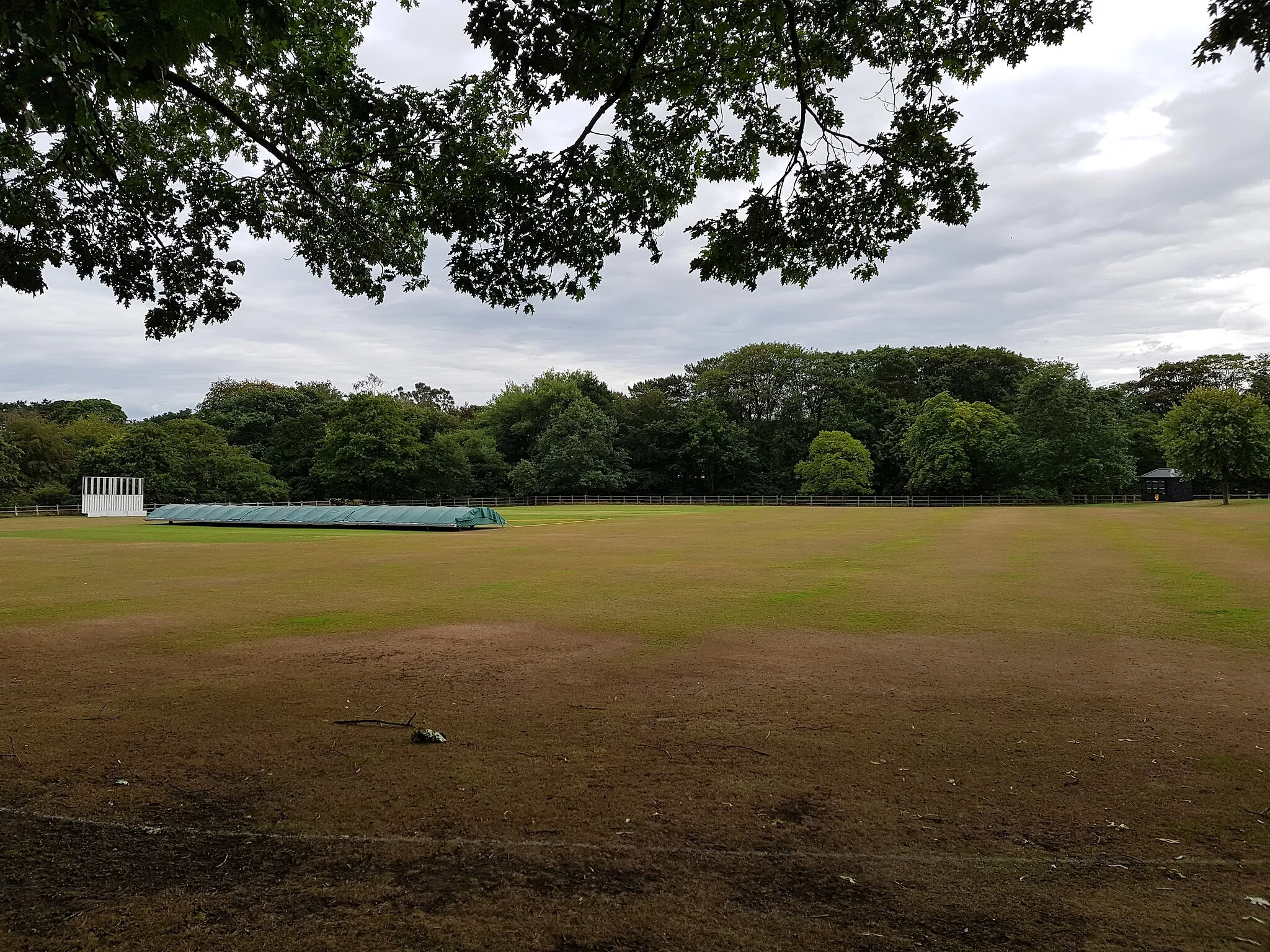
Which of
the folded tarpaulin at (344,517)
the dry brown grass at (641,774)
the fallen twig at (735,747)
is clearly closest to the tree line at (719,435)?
the folded tarpaulin at (344,517)

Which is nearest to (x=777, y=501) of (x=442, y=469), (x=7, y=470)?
(x=442, y=469)

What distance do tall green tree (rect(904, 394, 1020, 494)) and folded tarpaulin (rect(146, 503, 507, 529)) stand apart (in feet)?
149

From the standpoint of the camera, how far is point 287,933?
10.7ft

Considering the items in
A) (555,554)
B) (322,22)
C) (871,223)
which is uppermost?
(322,22)

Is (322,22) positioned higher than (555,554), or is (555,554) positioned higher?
(322,22)

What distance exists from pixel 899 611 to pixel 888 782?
7463mm

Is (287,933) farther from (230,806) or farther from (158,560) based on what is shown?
(158,560)

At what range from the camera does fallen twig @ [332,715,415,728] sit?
6375mm

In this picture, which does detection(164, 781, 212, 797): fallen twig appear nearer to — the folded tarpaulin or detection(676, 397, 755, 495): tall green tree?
the folded tarpaulin

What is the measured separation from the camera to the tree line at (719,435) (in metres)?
57.7

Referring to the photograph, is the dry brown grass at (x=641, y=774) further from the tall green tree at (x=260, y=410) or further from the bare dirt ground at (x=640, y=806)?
the tall green tree at (x=260, y=410)

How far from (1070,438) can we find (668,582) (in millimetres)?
64003

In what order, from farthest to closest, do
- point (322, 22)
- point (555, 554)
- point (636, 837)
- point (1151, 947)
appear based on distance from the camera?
point (555, 554)
point (322, 22)
point (636, 837)
point (1151, 947)

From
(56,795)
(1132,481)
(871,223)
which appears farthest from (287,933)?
(1132,481)
